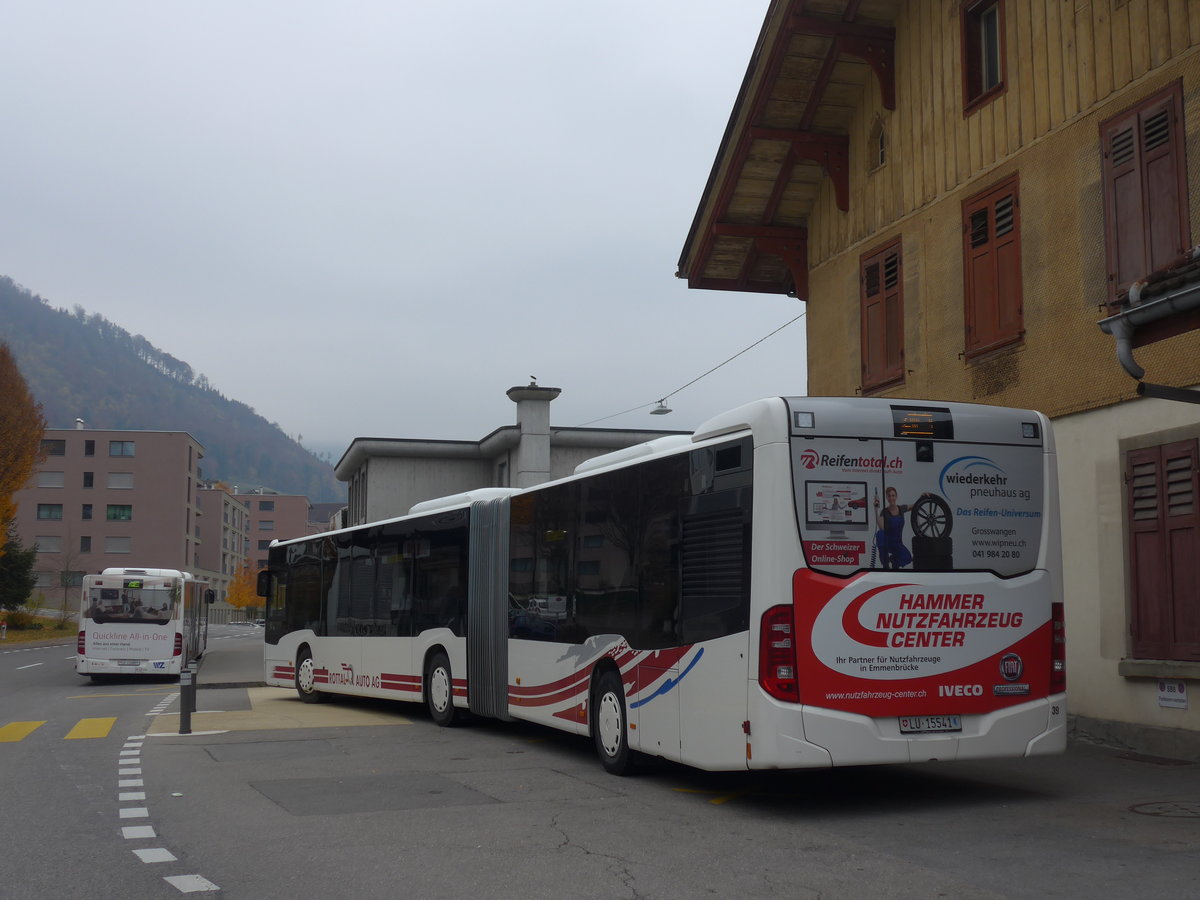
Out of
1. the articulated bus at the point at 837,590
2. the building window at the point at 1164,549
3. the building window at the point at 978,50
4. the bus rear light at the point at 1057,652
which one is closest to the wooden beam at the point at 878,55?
the building window at the point at 978,50

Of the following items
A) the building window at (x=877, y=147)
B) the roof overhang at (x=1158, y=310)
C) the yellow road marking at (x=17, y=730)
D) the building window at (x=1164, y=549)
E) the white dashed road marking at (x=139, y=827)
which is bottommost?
the yellow road marking at (x=17, y=730)

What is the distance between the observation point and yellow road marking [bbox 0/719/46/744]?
16.3m

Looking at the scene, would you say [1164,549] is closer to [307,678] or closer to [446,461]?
[307,678]

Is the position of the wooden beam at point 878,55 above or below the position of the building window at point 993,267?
above

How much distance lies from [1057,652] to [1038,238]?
20.0ft

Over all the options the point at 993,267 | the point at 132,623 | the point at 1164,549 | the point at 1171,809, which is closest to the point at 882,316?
the point at 993,267

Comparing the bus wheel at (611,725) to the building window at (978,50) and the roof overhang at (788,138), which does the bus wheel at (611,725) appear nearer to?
the building window at (978,50)

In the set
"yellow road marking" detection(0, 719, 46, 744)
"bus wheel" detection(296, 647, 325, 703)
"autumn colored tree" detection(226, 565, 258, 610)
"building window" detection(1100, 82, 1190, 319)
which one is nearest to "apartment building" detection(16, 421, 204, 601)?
"autumn colored tree" detection(226, 565, 258, 610)

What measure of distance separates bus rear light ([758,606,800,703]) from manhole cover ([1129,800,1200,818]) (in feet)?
8.66

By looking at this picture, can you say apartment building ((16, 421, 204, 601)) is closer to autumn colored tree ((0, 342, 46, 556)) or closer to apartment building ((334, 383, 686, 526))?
autumn colored tree ((0, 342, 46, 556))

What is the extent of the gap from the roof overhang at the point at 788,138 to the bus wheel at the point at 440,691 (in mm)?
8186

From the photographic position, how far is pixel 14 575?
225 feet

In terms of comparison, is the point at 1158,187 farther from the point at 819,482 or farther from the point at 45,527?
the point at 45,527

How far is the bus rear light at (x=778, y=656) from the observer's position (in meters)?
9.24
